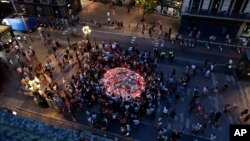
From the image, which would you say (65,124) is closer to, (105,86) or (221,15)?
(105,86)

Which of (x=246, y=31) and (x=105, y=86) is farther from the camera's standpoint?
(x=246, y=31)

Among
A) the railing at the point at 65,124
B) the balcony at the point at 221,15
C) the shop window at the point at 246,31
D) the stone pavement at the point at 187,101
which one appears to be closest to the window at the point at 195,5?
the balcony at the point at 221,15

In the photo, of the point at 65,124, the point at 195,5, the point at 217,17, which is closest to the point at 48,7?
the point at 195,5

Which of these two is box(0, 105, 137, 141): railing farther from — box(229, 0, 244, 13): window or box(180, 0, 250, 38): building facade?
box(229, 0, 244, 13): window

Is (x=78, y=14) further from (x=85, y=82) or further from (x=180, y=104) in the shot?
(x=180, y=104)

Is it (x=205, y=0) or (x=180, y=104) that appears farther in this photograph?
(x=205, y=0)

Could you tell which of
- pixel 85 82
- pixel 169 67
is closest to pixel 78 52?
pixel 85 82

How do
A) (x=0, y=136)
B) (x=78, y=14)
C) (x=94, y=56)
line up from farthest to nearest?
(x=78, y=14), (x=94, y=56), (x=0, y=136)
